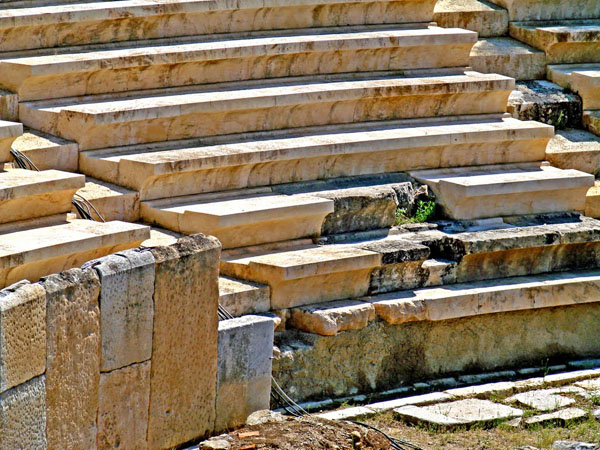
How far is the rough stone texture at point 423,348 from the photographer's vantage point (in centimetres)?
891

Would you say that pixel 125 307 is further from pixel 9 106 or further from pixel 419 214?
pixel 419 214

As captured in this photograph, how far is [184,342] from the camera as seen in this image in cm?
753

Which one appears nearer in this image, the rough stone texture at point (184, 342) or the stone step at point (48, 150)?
the rough stone texture at point (184, 342)

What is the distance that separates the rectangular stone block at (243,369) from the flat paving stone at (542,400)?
80.0 inches

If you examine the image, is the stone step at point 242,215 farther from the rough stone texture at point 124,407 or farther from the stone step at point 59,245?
the rough stone texture at point 124,407

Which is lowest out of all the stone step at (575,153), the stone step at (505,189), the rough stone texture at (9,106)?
the stone step at (505,189)

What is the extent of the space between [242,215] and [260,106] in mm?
1417

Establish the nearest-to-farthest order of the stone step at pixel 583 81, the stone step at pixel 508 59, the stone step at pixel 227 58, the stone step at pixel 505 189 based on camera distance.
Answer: the stone step at pixel 227 58 → the stone step at pixel 505 189 → the stone step at pixel 583 81 → the stone step at pixel 508 59

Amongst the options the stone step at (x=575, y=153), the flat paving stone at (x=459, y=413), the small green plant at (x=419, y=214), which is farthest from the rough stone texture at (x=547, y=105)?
the flat paving stone at (x=459, y=413)

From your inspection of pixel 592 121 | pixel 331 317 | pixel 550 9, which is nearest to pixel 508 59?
pixel 550 9

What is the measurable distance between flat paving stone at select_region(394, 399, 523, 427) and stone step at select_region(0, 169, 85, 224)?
2.78 meters

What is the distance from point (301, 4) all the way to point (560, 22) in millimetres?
3152

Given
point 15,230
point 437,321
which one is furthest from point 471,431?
point 15,230

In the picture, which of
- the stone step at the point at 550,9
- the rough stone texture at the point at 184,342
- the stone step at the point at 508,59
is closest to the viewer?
the rough stone texture at the point at 184,342
